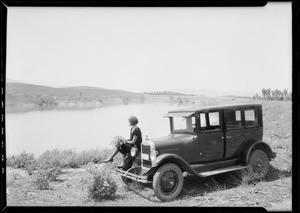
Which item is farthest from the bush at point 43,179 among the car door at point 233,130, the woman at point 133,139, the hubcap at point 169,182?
the car door at point 233,130

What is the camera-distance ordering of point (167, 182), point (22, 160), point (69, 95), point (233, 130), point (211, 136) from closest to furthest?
point (167, 182)
point (211, 136)
point (69, 95)
point (233, 130)
point (22, 160)

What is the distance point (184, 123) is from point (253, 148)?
5.56 feet

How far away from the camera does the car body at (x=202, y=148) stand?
5.20 metres

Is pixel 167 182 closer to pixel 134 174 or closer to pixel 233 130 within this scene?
pixel 134 174

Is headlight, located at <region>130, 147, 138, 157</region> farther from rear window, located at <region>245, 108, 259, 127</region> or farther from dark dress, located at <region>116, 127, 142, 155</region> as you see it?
rear window, located at <region>245, 108, 259, 127</region>

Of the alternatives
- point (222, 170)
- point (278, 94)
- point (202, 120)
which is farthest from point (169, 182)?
point (278, 94)

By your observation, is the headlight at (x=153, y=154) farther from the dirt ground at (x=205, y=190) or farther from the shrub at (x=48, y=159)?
the shrub at (x=48, y=159)

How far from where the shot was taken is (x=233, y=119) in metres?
5.97

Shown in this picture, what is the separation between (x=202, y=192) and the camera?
219 inches

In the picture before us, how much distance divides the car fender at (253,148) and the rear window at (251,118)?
0.47 metres

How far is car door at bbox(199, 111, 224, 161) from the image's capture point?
222 inches

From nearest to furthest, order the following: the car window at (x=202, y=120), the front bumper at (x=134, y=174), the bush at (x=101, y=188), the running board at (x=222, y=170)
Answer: the front bumper at (x=134, y=174) < the bush at (x=101, y=188) < the running board at (x=222, y=170) < the car window at (x=202, y=120)
